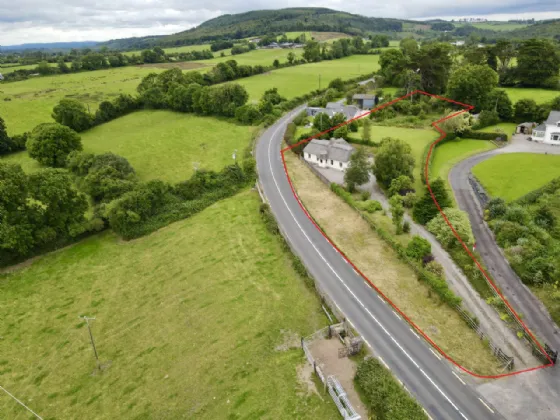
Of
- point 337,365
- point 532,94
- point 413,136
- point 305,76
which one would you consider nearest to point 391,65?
point 305,76

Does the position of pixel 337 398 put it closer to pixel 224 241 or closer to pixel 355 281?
pixel 355 281

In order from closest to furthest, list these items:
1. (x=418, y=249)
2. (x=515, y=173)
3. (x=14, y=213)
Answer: (x=418, y=249)
(x=14, y=213)
(x=515, y=173)

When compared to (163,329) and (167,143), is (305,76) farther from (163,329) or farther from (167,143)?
(163,329)

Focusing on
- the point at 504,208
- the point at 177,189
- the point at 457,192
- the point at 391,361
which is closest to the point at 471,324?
the point at 391,361

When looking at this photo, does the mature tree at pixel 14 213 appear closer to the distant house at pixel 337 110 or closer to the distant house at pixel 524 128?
the distant house at pixel 337 110

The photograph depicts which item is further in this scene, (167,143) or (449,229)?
(167,143)

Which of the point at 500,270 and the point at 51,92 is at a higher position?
the point at 51,92

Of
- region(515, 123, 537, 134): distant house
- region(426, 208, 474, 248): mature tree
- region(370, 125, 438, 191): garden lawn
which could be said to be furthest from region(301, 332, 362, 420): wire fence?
region(515, 123, 537, 134): distant house
